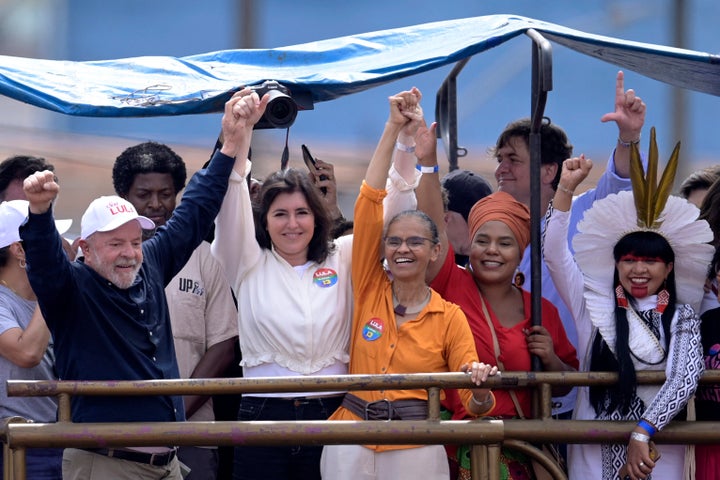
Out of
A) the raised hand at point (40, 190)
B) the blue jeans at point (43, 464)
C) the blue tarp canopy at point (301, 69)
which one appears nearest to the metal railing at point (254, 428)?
the blue jeans at point (43, 464)

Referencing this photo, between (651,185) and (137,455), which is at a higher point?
(651,185)

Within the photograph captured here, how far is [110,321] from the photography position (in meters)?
4.52

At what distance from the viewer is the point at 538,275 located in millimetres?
4742

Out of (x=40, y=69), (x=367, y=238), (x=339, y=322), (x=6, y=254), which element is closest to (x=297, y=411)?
(x=339, y=322)

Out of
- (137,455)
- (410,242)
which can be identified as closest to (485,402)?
(410,242)

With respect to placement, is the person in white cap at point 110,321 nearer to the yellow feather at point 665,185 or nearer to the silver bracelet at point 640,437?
the yellow feather at point 665,185

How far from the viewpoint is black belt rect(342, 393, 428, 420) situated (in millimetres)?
4598

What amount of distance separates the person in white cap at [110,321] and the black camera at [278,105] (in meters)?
0.05

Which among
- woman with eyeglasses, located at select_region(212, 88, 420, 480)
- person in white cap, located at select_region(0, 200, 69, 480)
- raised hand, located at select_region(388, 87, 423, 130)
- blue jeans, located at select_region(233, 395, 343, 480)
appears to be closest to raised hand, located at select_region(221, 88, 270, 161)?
woman with eyeglasses, located at select_region(212, 88, 420, 480)

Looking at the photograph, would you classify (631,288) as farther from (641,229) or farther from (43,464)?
(43,464)

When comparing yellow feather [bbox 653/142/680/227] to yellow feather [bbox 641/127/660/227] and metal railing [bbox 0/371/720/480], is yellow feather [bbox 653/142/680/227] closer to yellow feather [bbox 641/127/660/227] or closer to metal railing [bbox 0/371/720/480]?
yellow feather [bbox 641/127/660/227]

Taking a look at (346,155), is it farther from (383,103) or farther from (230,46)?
(230,46)

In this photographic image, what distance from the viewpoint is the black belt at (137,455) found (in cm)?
458

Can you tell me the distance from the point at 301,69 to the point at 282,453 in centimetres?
167
